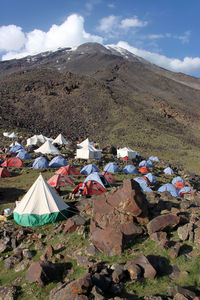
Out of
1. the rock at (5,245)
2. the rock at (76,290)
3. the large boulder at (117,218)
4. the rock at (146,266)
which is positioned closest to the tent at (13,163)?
the rock at (5,245)

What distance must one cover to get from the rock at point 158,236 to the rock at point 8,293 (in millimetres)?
4671

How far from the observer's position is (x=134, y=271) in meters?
Result: 6.08

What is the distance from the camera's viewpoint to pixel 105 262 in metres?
7.04

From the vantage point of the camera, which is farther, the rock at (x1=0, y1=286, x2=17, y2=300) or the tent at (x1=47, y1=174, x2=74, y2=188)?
the tent at (x1=47, y1=174, x2=74, y2=188)

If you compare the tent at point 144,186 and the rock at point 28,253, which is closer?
the rock at point 28,253

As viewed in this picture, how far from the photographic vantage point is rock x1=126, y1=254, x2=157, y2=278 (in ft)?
20.0

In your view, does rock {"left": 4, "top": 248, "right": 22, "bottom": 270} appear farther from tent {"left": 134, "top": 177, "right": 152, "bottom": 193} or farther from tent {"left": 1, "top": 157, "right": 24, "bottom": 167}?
tent {"left": 1, "top": 157, "right": 24, "bottom": 167}

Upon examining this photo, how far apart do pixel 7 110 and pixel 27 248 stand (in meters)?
58.6

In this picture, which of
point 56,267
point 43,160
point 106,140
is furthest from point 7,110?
point 56,267

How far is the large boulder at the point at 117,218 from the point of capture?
7602 millimetres

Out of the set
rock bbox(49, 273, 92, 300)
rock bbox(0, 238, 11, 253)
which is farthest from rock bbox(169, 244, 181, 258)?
rock bbox(0, 238, 11, 253)

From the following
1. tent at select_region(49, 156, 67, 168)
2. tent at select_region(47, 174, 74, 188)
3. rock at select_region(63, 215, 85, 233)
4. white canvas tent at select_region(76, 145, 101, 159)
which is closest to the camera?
rock at select_region(63, 215, 85, 233)

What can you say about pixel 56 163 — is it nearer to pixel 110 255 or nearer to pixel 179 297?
pixel 110 255

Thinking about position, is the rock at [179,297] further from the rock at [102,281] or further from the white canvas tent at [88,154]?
the white canvas tent at [88,154]
